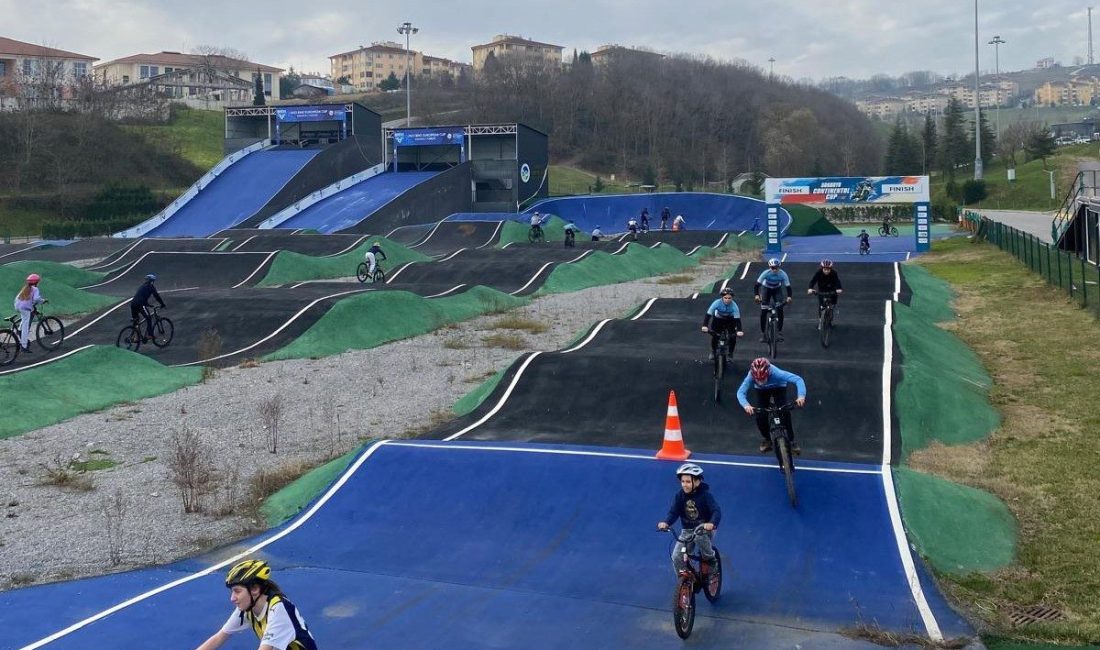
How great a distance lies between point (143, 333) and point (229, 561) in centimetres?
1556

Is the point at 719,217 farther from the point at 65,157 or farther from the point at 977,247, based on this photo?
the point at 65,157

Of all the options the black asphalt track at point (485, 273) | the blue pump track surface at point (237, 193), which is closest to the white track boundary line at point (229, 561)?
the black asphalt track at point (485, 273)

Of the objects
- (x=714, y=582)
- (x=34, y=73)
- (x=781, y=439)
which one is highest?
(x=34, y=73)

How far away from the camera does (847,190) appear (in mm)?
50250

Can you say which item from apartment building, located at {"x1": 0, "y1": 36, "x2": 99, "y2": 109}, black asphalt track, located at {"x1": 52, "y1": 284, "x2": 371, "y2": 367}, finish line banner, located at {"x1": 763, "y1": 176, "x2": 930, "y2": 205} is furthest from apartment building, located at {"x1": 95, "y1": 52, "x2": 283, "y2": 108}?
black asphalt track, located at {"x1": 52, "y1": 284, "x2": 371, "y2": 367}

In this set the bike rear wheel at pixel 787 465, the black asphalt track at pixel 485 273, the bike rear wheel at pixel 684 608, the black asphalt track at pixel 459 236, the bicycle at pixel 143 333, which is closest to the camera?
the bike rear wheel at pixel 684 608

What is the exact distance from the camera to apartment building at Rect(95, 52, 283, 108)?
153m

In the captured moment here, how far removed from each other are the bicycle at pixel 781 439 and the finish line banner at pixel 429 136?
6560 cm

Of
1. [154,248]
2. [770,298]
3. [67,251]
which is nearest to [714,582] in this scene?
[770,298]

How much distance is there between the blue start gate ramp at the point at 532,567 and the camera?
8422mm

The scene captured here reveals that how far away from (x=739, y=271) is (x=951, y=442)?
2159cm

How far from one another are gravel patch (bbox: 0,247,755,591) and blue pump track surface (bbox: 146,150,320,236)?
4391cm

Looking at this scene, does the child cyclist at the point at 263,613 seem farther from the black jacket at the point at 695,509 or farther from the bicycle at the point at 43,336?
the bicycle at the point at 43,336

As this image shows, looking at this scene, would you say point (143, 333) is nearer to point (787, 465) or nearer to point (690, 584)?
point (787, 465)
